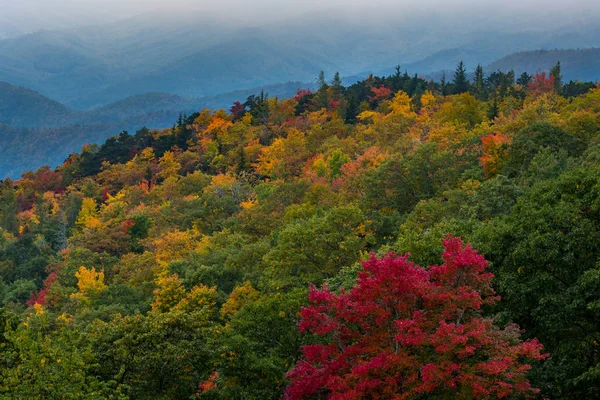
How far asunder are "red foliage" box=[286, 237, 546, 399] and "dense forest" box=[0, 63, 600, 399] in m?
0.05

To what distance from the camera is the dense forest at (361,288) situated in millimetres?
13586

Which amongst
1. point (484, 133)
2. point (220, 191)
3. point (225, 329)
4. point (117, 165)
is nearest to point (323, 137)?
point (220, 191)

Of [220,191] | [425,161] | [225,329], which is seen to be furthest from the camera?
[220,191]

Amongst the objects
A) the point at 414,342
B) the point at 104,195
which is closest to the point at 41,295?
the point at 104,195

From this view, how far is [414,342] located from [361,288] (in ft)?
7.11

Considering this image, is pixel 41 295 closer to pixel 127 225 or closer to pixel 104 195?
pixel 127 225

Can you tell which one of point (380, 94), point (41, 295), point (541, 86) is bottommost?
point (41, 295)

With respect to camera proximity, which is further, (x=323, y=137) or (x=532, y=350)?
(x=323, y=137)

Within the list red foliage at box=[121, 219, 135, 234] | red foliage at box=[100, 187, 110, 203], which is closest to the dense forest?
red foliage at box=[121, 219, 135, 234]

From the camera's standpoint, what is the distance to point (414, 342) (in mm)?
12938

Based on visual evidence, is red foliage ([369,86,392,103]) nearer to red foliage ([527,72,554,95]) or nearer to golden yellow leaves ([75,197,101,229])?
red foliage ([527,72,554,95])

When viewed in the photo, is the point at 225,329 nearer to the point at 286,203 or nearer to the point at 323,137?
the point at 286,203

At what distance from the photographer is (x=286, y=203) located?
139 ft

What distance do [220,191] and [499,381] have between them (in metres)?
44.9
